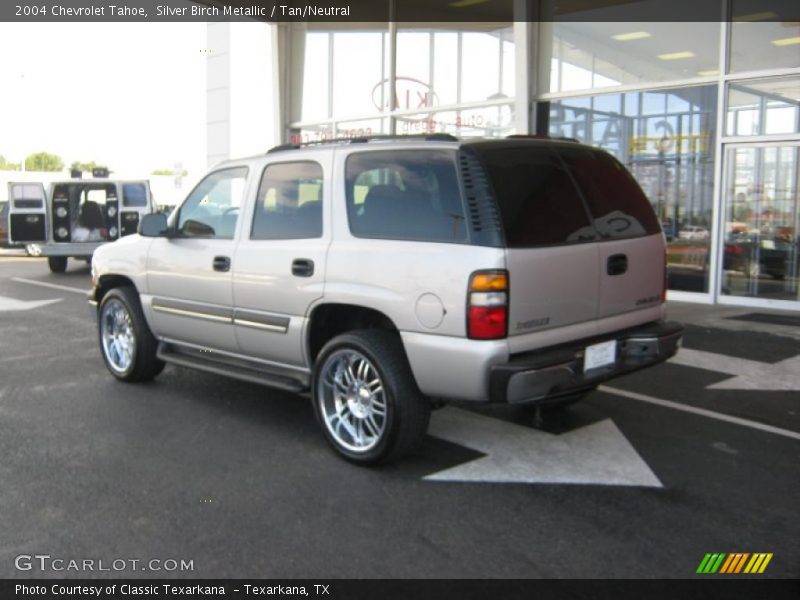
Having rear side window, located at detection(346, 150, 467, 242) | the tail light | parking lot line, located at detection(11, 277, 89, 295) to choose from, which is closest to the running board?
rear side window, located at detection(346, 150, 467, 242)

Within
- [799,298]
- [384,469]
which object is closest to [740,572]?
[384,469]

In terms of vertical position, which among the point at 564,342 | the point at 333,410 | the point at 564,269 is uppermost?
the point at 564,269

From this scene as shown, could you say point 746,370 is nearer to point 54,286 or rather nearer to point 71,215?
point 54,286

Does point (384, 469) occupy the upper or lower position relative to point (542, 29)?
lower

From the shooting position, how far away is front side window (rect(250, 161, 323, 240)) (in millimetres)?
4902

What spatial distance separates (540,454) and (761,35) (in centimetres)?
868

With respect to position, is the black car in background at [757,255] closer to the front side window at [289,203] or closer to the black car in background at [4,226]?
the front side window at [289,203]

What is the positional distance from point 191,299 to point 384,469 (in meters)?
2.13

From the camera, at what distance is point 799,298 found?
35.0 ft

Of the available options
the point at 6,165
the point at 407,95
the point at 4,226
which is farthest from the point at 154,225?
the point at 6,165

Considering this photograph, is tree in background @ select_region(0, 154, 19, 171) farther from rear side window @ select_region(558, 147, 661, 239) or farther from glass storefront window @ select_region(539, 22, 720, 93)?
rear side window @ select_region(558, 147, 661, 239)

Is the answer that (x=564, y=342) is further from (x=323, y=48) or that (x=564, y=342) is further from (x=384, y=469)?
(x=323, y=48)

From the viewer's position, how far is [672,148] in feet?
38.5

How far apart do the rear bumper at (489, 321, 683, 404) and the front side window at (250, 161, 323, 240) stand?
1.58m
